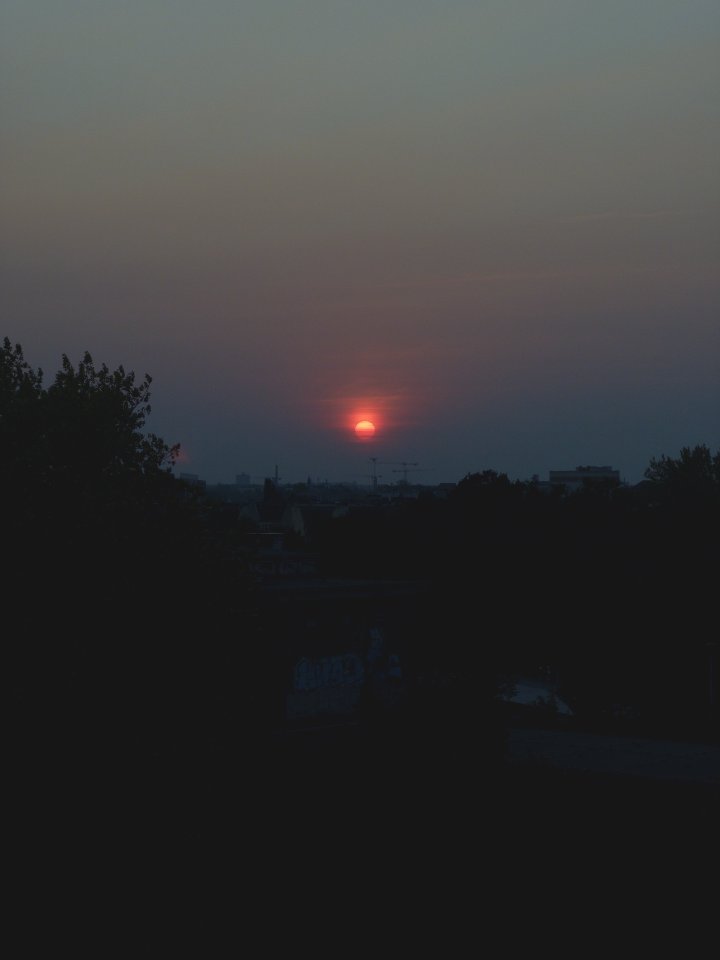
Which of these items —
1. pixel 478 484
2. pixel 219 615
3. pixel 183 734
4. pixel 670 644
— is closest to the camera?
pixel 183 734

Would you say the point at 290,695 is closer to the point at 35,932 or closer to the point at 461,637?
the point at 35,932

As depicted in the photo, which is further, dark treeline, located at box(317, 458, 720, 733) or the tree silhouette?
dark treeline, located at box(317, 458, 720, 733)

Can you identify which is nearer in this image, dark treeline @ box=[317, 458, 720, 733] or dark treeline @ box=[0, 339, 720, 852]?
dark treeline @ box=[0, 339, 720, 852]

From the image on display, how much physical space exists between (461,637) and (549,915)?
2452cm

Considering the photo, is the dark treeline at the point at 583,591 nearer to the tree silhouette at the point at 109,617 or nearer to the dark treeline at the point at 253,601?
the dark treeline at the point at 253,601

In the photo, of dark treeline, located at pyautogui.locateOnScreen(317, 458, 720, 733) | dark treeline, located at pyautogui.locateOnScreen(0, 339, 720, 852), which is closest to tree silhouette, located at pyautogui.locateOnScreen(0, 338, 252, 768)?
dark treeline, located at pyautogui.locateOnScreen(0, 339, 720, 852)

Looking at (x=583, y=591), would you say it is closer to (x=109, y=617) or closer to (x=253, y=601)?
(x=253, y=601)

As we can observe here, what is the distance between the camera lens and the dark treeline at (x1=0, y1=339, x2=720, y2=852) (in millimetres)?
14305

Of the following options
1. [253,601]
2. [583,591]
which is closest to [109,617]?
[253,601]

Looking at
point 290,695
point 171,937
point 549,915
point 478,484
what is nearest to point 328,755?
point 290,695

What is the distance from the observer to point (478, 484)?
50.9 metres

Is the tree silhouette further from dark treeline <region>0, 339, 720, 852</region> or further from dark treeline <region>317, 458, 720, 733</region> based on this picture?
dark treeline <region>317, 458, 720, 733</region>

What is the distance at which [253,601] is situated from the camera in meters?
21.2

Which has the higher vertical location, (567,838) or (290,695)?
(290,695)
